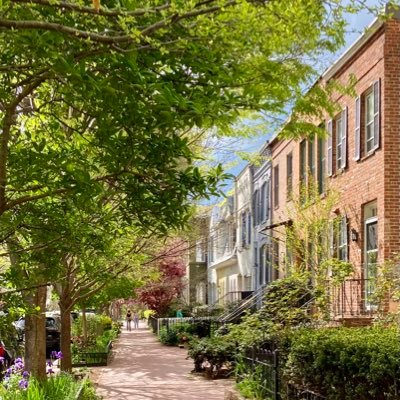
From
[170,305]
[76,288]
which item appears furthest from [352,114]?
[170,305]

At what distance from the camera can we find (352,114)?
19.6 meters

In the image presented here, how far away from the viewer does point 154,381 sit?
61.9 feet

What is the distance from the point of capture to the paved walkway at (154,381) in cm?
1588

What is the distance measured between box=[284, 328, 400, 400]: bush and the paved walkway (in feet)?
13.0

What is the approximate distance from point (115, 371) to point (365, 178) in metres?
8.66

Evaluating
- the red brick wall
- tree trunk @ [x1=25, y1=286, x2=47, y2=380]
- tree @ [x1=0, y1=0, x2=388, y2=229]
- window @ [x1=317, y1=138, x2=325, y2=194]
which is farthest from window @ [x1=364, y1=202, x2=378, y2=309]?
tree @ [x1=0, y1=0, x2=388, y2=229]

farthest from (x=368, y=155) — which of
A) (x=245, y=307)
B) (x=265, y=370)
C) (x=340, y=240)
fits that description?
(x=245, y=307)

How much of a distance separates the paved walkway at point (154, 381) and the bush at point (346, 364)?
3959 millimetres

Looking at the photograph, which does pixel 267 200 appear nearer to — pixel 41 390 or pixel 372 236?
pixel 372 236

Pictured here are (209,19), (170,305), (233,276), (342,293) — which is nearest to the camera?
(209,19)

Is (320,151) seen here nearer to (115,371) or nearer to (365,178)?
(365,178)

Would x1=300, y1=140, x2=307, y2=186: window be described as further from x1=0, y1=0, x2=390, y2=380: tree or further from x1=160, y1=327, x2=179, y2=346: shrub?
x1=0, y1=0, x2=390, y2=380: tree

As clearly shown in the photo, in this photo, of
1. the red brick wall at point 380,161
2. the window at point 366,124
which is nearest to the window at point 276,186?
the red brick wall at point 380,161

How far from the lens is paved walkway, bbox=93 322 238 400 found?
52.1ft
